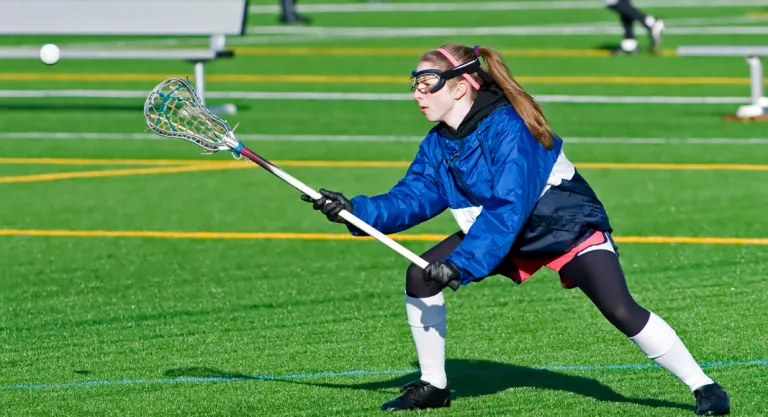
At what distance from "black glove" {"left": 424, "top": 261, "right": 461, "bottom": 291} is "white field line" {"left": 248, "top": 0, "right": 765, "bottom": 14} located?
25487mm

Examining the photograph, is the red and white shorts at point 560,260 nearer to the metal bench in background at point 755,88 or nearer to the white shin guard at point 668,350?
the white shin guard at point 668,350

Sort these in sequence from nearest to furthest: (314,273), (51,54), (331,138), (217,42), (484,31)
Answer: (314,273) → (51,54) → (331,138) → (217,42) → (484,31)

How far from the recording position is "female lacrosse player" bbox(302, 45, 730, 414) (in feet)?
17.4

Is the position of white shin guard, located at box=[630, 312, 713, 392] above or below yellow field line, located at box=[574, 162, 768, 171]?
above

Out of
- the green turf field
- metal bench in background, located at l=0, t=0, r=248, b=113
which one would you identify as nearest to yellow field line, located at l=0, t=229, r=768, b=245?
the green turf field

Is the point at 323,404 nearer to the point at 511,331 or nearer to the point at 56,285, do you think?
the point at 511,331

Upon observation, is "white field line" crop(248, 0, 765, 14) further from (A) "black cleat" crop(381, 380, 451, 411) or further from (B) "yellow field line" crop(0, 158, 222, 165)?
(A) "black cleat" crop(381, 380, 451, 411)

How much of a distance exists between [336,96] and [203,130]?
12.9 m

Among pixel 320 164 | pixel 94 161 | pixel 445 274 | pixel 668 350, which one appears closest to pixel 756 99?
pixel 320 164

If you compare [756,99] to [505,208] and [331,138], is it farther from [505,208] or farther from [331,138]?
[505,208]

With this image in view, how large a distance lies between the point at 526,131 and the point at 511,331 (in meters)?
2.19

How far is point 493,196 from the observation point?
5.34 m

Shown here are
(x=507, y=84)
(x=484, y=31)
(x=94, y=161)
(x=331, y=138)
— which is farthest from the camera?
(x=484, y=31)

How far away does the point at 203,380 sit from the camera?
649cm
